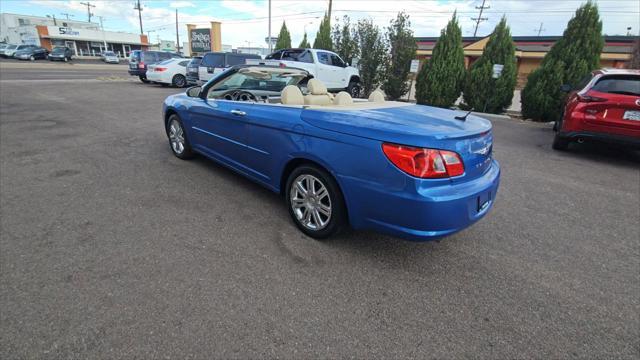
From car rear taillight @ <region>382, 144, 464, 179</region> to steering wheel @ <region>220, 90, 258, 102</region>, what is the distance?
96.8 inches

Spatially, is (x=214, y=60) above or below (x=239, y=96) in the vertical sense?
above

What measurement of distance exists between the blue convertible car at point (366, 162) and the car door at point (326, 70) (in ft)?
30.0

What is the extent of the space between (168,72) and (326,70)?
8.31 meters

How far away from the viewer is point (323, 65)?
12.3 m

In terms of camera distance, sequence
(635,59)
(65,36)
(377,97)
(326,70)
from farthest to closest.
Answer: (65,36), (326,70), (635,59), (377,97)

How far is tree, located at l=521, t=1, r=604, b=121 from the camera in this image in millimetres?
9812

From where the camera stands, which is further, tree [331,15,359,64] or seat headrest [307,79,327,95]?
tree [331,15,359,64]

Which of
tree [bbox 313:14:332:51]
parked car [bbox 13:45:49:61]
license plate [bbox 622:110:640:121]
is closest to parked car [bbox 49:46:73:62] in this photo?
parked car [bbox 13:45:49:61]

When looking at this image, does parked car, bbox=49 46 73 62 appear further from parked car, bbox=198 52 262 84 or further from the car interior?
the car interior

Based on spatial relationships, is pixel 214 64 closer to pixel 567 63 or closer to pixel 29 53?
pixel 567 63

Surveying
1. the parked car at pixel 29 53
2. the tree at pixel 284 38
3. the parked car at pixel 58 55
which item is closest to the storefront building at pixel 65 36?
the parked car at pixel 29 53

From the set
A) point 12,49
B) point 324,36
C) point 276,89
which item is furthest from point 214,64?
point 12,49

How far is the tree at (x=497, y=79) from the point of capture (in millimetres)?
11359

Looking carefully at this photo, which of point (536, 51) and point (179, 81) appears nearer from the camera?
point (179, 81)
